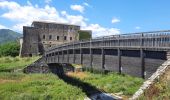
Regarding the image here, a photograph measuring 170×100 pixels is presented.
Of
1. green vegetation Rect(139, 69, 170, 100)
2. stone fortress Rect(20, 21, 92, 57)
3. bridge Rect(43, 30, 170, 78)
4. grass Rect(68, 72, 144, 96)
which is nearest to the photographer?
green vegetation Rect(139, 69, 170, 100)

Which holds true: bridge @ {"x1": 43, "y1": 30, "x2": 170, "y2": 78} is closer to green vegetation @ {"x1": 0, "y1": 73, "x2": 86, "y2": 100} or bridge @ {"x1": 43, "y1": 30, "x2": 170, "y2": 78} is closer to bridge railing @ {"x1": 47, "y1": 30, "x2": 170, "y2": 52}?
bridge railing @ {"x1": 47, "y1": 30, "x2": 170, "y2": 52}

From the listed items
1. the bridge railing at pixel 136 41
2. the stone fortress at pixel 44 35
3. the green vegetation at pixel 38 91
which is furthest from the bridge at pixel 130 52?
the stone fortress at pixel 44 35

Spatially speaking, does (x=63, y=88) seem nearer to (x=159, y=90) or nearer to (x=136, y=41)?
(x=136, y=41)

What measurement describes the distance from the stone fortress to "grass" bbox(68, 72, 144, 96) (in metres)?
49.7

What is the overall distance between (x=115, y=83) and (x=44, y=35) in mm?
63621

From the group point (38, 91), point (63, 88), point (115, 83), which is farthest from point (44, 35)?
point (115, 83)

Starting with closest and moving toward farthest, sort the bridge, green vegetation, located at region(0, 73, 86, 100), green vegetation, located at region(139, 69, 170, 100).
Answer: green vegetation, located at region(139, 69, 170, 100), the bridge, green vegetation, located at region(0, 73, 86, 100)

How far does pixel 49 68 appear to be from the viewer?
72.1 m

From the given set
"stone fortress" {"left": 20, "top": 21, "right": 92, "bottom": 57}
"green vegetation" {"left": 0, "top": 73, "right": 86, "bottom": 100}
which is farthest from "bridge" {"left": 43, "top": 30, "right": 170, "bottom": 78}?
"stone fortress" {"left": 20, "top": 21, "right": 92, "bottom": 57}

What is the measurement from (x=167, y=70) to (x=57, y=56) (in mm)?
38447

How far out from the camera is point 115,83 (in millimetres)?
48875

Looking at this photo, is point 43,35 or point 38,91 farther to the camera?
point 43,35

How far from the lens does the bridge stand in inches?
920

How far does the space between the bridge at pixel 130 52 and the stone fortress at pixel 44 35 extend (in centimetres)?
6807
